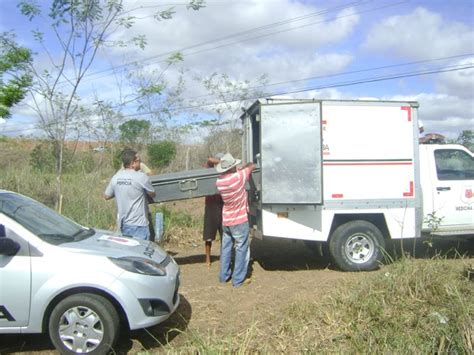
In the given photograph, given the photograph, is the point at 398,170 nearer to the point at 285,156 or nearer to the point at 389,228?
the point at 389,228

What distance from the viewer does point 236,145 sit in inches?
695

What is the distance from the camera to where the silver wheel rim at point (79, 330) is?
452 centimetres

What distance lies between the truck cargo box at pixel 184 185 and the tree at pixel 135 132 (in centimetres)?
535

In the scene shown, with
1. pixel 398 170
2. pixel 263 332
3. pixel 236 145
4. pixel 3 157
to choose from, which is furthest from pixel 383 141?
pixel 3 157

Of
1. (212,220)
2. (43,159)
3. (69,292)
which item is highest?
(43,159)

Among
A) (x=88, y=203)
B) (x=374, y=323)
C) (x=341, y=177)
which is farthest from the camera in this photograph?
(x=88, y=203)

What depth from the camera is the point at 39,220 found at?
17.1ft

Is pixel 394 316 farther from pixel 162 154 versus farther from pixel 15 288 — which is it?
pixel 162 154

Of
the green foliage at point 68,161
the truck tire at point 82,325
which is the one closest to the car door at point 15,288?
the truck tire at point 82,325

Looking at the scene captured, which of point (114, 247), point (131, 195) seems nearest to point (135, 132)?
point (131, 195)

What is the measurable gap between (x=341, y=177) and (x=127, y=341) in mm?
3797

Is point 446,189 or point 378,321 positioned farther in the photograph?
point 446,189

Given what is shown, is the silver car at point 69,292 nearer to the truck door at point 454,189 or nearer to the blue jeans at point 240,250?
the blue jeans at point 240,250

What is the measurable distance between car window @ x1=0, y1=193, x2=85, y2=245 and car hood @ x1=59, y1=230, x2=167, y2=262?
0.18m
